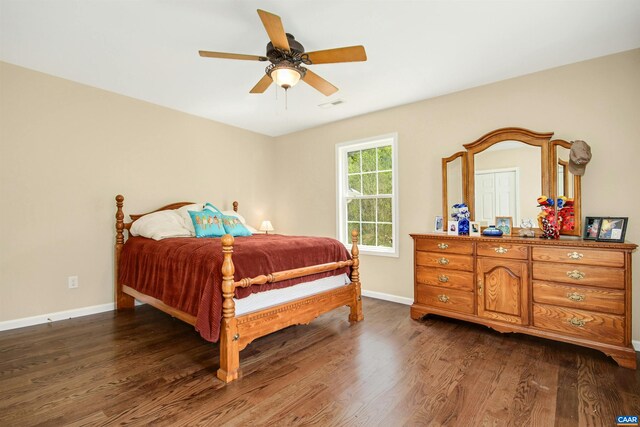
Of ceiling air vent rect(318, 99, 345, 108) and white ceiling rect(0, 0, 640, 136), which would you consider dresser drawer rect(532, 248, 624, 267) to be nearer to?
white ceiling rect(0, 0, 640, 136)

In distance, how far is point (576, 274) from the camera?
2430 mm

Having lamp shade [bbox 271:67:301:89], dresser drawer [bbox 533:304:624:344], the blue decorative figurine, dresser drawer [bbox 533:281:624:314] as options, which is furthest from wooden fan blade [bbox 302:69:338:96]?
dresser drawer [bbox 533:304:624:344]

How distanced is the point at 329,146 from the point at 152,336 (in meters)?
3.26

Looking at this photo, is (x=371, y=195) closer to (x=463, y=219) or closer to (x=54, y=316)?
(x=463, y=219)

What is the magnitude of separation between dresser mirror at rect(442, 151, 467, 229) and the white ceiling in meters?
0.77

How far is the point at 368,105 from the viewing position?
3.91m

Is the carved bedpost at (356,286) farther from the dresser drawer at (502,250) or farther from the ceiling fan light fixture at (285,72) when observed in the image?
the ceiling fan light fixture at (285,72)

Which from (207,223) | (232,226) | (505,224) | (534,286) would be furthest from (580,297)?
(207,223)

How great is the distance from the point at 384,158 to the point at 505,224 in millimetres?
1729

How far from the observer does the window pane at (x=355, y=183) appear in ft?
14.8

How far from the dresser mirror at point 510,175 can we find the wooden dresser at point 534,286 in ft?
1.45

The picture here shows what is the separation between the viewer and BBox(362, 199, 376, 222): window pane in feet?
14.3

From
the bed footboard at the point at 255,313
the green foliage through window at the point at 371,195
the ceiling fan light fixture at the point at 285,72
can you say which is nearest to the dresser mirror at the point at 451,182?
the green foliage through window at the point at 371,195

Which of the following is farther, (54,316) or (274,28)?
(54,316)
